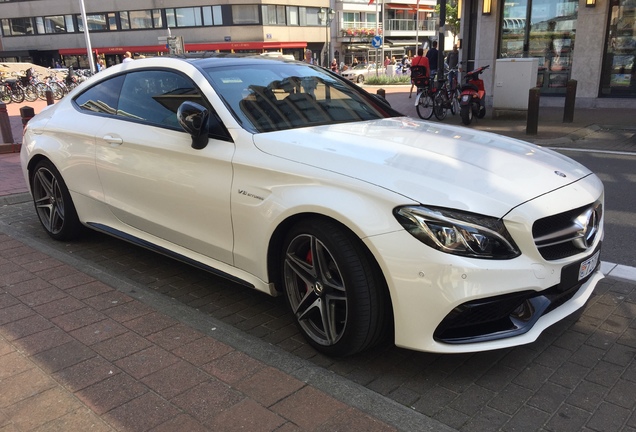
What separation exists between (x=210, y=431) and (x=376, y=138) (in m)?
1.90

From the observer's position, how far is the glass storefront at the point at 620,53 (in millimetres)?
13672

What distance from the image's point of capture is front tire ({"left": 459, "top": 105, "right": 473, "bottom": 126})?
1208 centimetres

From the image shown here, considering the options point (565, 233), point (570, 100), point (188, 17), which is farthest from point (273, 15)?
point (565, 233)

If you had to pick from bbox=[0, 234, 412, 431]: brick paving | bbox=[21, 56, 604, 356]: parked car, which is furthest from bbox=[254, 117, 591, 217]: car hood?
bbox=[0, 234, 412, 431]: brick paving

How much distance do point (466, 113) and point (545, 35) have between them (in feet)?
16.4

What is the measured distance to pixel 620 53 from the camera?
13.9 metres

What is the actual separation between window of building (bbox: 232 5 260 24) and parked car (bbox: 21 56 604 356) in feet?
166

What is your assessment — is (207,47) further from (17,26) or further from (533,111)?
(533,111)

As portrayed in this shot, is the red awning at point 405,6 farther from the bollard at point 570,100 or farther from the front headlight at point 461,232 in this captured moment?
the front headlight at point 461,232

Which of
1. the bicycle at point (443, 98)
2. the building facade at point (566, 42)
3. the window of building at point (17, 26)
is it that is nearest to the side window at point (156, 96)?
the bicycle at point (443, 98)

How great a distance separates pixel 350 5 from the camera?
62.6 meters

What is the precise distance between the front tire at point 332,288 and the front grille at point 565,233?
813 mm

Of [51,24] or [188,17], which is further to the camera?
[51,24]

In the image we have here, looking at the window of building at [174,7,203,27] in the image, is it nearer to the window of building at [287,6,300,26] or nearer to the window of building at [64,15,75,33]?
the window of building at [287,6,300,26]
